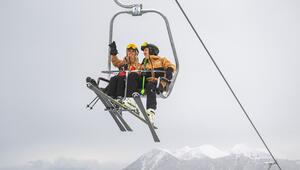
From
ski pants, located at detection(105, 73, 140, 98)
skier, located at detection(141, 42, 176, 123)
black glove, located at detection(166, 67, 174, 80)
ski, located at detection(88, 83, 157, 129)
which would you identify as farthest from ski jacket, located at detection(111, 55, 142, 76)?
ski, located at detection(88, 83, 157, 129)

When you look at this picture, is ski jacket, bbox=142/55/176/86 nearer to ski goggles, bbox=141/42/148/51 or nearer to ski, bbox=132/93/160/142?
ski goggles, bbox=141/42/148/51

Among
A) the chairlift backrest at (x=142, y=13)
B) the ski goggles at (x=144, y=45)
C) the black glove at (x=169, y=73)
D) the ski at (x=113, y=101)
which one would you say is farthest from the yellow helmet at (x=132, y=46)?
the ski at (x=113, y=101)

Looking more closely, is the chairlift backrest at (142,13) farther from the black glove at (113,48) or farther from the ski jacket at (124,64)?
the ski jacket at (124,64)

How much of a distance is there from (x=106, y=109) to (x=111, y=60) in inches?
A: 33.4

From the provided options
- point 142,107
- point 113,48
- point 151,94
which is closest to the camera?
point 142,107

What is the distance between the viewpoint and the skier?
25.2ft

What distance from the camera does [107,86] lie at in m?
7.88

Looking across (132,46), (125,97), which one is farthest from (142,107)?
(132,46)

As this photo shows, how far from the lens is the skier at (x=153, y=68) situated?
7680 millimetres

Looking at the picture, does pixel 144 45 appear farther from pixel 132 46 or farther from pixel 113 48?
pixel 113 48

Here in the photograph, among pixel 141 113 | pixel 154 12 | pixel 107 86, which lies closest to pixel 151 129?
pixel 141 113

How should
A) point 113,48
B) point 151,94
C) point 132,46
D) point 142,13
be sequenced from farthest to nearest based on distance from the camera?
point 132,46, point 113,48, point 151,94, point 142,13

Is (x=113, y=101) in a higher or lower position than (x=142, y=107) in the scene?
higher

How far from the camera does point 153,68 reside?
7949 millimetres
